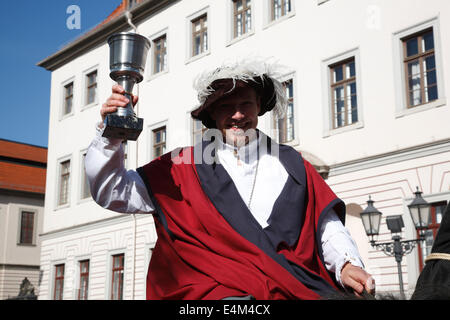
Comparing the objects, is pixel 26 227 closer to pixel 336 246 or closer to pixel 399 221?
pixel 399 221

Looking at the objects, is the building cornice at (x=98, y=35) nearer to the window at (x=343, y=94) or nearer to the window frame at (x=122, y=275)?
the window frame at (x=122, y=275)

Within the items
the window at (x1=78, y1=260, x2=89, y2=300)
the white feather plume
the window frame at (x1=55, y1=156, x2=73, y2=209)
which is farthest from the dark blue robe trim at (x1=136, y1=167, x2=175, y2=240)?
the window frame at (x1=55, y1=156, x2=73, y2=209)

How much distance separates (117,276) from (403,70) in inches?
469

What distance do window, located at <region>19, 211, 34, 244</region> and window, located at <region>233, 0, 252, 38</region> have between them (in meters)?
21.2

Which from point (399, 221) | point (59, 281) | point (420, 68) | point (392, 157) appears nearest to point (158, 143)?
point (59, 281)

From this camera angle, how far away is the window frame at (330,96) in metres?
13.9

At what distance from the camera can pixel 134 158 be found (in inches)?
811

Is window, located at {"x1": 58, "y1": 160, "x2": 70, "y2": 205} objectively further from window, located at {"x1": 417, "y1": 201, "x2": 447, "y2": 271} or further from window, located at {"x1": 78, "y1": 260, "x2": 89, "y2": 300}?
window, located at {"x1": 417, "y1": 201, "x2": 447, "y2": 271}

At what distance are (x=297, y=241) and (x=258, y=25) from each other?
49.1 ft

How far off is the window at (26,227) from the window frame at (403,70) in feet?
86.2

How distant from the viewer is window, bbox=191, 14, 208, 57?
62.6 feet

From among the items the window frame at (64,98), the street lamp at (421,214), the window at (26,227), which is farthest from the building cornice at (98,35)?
the street lamp at (421,214)

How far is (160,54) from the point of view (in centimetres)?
2069

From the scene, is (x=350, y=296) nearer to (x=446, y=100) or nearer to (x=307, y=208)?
(x=307, y=208)
